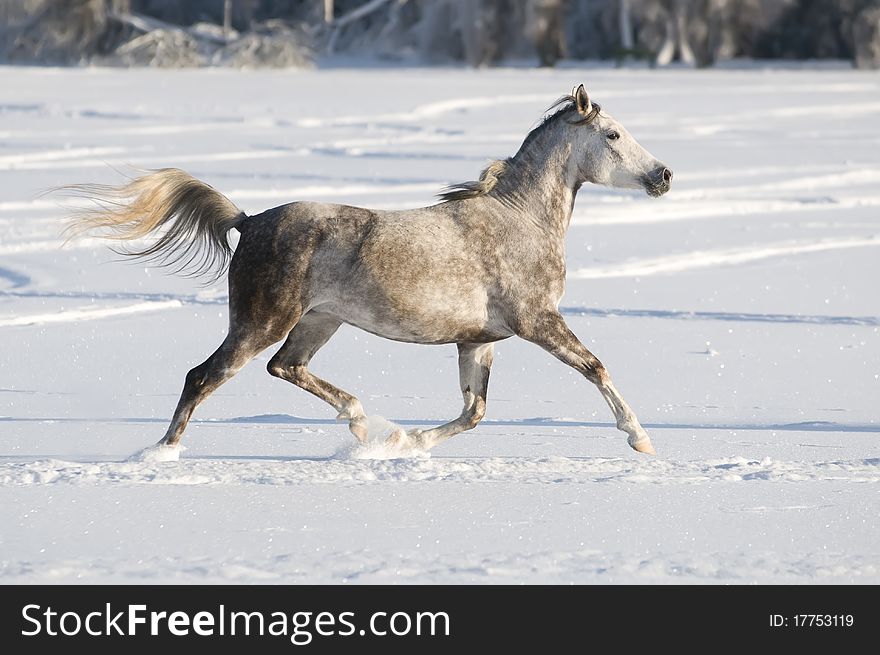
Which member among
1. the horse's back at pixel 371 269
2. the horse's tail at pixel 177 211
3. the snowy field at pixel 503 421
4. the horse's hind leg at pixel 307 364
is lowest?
the snowy field at pixel 503 421

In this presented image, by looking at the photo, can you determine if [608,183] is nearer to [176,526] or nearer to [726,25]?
[176,526]

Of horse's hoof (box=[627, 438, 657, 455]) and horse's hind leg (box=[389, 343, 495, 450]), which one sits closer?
horse's hoof (box=[627, 438, 657, 455])

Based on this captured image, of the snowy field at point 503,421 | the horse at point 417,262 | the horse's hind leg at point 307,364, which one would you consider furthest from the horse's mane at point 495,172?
the snowy field at point 503,421

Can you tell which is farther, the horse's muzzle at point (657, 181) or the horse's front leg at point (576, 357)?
the horse's muzzle at point (657, 181)

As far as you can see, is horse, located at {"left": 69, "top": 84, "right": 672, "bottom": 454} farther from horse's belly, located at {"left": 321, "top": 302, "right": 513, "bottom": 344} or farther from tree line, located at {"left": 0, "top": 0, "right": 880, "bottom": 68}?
tree line, located at {"left": 0, "top": 0, "right": 880, "bottom": 68}

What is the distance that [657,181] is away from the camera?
587 cm

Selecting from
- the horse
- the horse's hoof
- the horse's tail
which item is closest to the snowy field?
the horse's hoof

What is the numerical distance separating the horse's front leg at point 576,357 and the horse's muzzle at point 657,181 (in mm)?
660

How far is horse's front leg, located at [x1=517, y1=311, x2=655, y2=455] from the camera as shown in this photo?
5.65m

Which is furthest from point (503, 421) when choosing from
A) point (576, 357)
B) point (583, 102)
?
point (583, 102)

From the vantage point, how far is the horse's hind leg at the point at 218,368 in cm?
552

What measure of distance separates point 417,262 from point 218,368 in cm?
82

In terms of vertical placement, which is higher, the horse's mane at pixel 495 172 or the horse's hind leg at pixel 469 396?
the horse's mane at pixel 495 172

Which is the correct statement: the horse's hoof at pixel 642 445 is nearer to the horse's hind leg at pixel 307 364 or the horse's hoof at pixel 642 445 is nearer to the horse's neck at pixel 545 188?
the horse's neck at pixel 545 188
